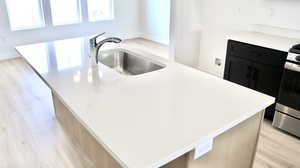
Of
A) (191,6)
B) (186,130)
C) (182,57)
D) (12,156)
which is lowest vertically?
(12,156)

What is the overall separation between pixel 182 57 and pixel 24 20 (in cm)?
349

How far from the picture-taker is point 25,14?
516cm

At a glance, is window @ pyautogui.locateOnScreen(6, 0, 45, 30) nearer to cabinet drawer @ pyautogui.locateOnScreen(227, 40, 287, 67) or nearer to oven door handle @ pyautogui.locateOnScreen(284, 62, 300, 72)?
cabinet drawer @ pyautogui.locateOnScreen(227, 40, 287, 67)

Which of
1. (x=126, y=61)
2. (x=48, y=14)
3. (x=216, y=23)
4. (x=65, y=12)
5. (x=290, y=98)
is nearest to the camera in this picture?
(x=126, y=61)

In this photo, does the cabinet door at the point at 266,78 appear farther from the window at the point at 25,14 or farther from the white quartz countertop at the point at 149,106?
the window at the point at 25,14

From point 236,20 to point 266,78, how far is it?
123 centimetres

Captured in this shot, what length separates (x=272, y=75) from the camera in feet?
9.10

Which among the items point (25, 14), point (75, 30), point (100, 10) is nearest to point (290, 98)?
point (75, 30)

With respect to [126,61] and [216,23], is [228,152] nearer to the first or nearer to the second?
[126,61]

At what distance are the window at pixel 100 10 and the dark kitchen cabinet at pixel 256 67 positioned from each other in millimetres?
3943

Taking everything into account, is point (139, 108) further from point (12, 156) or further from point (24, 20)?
point (24, 20)

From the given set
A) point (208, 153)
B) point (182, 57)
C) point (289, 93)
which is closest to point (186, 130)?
point (208, 153)

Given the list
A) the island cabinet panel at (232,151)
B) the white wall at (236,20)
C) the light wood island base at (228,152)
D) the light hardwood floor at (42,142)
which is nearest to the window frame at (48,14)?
the light hardwood floor at (42,142)

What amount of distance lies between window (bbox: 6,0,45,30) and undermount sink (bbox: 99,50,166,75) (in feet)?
11.9
